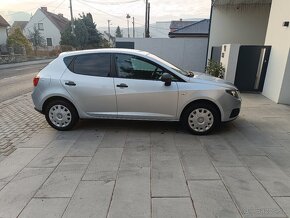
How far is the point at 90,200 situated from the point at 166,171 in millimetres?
1136

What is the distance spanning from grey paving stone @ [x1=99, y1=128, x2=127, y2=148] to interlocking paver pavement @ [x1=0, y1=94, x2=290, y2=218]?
0.02 meters

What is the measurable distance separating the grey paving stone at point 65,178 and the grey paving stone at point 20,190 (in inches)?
4.5

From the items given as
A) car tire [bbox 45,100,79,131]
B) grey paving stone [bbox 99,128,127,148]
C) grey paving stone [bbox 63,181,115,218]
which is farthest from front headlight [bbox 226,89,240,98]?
car tire [bbox 45,100,79,131]

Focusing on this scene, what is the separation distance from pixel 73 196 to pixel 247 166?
97.3 inches

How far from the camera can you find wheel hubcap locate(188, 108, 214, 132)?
463cm

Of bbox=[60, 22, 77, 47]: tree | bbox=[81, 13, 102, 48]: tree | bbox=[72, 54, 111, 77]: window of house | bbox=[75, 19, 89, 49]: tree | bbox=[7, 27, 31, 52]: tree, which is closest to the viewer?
bbox=[72, 54, 111, 77]: window of house

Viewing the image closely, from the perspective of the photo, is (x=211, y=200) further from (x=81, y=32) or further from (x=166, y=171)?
(x=81, y=32)

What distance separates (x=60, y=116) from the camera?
16.2 ft

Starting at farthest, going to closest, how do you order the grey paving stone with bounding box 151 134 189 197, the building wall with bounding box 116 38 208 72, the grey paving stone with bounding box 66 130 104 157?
the building wall with bounding box 116 38 208 72 < the grey paving stone with bounding box 66 130 104 157 < the grey paving stone with bounding box 151 134 189 197

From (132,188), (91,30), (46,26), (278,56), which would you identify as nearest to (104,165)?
(132,188)

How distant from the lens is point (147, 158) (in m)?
3.83

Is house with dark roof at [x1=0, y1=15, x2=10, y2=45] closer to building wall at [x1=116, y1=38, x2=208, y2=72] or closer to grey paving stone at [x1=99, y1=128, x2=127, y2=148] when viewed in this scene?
building wall at [x1=116, y1=38, x2=208, y2=72]

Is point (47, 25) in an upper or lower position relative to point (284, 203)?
upper

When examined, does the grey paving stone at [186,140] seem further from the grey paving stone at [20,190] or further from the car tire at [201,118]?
the grey paving stone at [20,190]
